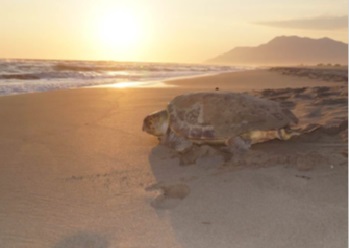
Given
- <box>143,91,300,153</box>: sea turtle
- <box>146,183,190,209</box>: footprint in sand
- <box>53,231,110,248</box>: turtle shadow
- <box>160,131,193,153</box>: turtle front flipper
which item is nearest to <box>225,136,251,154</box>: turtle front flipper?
<box>143,91,300,153</box>: sea turtle

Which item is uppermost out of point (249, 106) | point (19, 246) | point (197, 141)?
point (249, 106)

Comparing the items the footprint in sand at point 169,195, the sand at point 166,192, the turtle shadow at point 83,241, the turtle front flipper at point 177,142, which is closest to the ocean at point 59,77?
the sand at point 166,192

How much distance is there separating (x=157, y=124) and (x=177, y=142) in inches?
21.0

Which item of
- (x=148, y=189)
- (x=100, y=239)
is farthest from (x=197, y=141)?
(x=100, y=239)

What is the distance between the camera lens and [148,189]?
363 cm

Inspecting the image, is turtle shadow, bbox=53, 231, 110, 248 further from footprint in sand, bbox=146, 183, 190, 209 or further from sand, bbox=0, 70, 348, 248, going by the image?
footprint in sand, bbox=146, 183, 190, 209

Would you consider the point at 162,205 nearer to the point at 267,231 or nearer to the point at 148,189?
the point at 148,189

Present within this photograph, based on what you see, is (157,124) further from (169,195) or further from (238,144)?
(169,195)

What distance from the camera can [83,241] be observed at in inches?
107

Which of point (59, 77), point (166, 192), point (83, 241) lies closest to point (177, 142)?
point (166, 192)

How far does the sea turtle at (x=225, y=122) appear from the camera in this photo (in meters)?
4.45

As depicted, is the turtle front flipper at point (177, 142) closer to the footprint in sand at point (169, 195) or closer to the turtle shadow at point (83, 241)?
the footprint in sand at point (169, 195)

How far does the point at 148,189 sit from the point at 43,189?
975mm

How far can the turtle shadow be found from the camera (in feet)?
8.71
